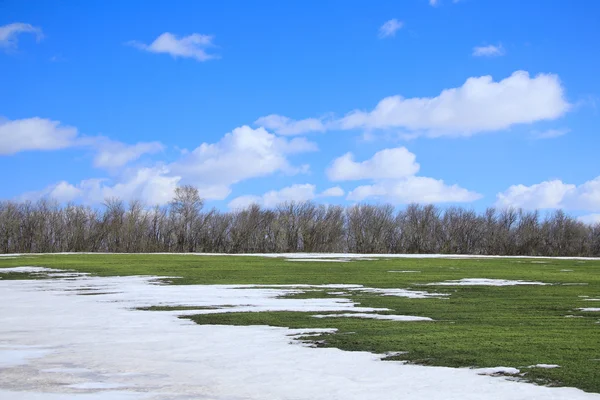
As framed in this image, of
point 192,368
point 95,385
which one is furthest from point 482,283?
point 95,385

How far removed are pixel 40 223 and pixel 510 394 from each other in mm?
99133

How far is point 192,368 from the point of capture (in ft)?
34.3

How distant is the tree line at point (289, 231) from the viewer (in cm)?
9869

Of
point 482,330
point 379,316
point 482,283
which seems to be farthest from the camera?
point 482,283

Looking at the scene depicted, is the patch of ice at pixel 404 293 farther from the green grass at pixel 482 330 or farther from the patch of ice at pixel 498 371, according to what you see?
the patch of ice at pixel 498 371

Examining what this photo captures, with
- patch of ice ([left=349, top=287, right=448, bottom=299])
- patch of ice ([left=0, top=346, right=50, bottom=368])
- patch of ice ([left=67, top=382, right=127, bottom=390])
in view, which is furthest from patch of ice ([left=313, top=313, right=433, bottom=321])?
patch of ice ([left=67, top=382, right=127, bottom=390])

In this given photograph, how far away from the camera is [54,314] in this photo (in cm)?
1764

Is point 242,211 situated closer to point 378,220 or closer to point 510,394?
point 378,220

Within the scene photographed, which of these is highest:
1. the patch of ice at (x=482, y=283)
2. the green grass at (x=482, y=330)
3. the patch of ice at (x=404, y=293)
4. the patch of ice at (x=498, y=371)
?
the patch of ice at (x=482, y=283)

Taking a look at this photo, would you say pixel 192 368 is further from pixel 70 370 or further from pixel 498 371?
pixel 498 371

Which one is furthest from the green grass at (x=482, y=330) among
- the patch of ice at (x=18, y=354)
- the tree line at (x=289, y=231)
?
the tree line at (x=289, y=231)

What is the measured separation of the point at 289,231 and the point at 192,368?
99.3 m

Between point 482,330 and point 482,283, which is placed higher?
point 482,283

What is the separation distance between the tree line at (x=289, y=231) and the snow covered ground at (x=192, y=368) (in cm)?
8501
